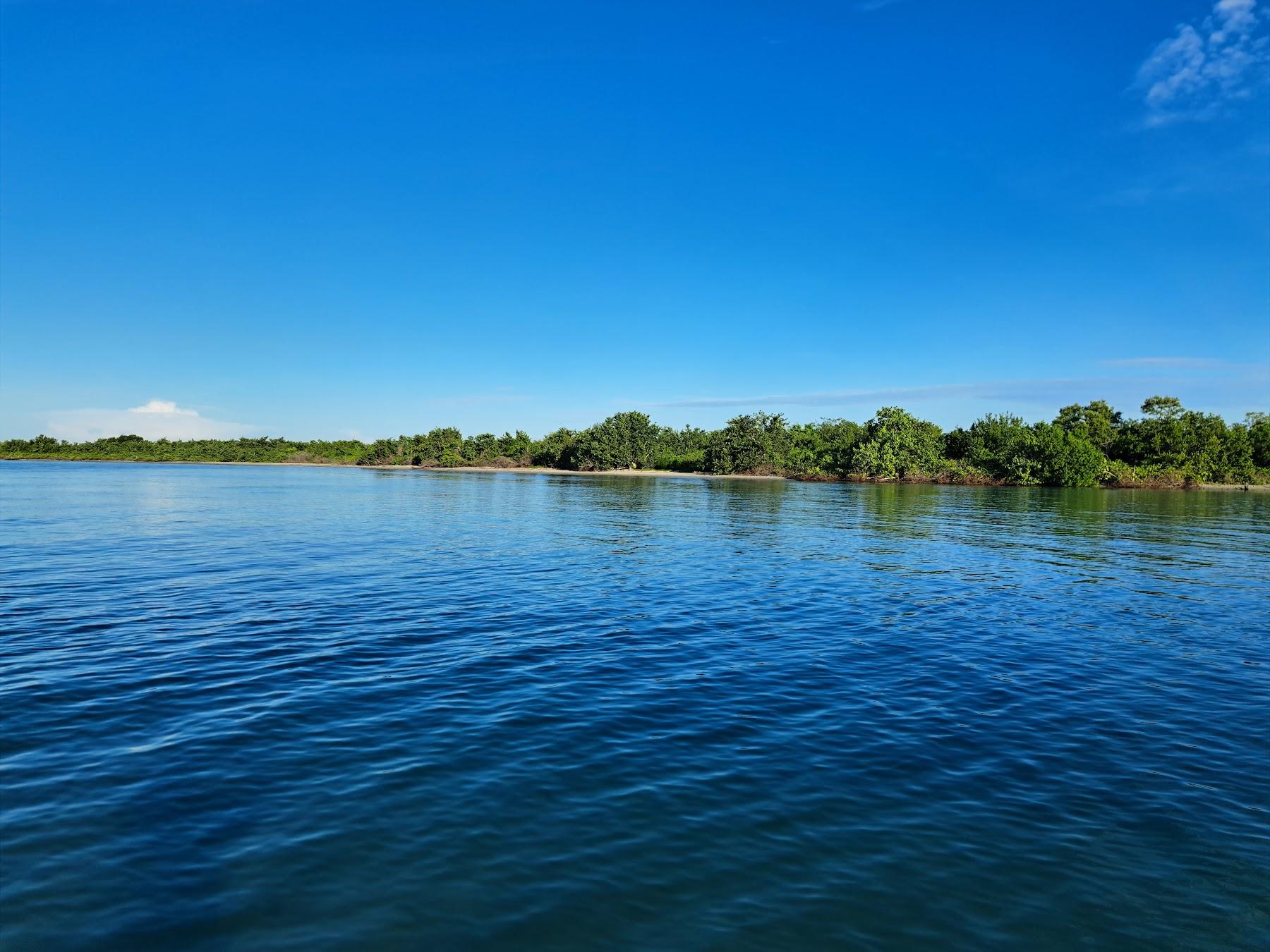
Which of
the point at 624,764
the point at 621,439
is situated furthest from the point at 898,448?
the point at 624,764

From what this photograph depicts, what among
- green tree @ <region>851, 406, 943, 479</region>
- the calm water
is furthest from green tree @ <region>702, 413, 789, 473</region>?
A: the calm water

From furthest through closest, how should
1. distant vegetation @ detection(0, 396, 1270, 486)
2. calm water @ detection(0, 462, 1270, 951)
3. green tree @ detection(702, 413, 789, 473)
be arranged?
green tree @ detection(702, 413, 789, 473)
distant vegetation @ detection(0, 396, 1270, 486)
calm water @ detection(0, 462, 1270, 951)

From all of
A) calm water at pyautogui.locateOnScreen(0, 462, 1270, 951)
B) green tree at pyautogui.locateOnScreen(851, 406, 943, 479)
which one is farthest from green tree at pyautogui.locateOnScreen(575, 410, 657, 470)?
calm water at pyautogui.locateOnScreen(0, 462, 1270, 951)

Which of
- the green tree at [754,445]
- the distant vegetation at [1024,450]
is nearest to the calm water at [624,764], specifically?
the distant vegetation at [1024,450]

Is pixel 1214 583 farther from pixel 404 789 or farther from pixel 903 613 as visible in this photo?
pixel 404 789

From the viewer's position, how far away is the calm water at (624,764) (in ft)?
24.2

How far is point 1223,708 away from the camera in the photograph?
1424 cm

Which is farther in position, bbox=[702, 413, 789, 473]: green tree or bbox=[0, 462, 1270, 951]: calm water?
bbox=[702, 413, 789, 473]: green tree

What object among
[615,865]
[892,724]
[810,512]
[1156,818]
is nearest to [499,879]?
[615,865]

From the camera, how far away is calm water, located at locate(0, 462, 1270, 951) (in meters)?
7.36

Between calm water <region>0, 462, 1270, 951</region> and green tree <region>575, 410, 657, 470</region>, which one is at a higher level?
Result: green tree <region>575, 410, 657, 470</region>

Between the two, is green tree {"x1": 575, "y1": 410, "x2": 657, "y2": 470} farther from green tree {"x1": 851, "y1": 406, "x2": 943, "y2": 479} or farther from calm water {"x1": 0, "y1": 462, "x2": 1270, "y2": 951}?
calm water {"x1": 0, "y1": 462, "x2": 1270, "y2": 951}

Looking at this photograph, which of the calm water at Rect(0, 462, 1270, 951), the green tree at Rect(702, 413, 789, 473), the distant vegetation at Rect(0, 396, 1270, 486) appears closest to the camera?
the calm water at Rect(0, 462, 1270, 951)

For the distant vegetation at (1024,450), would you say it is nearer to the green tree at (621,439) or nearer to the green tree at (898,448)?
the green tree at (898,448)
